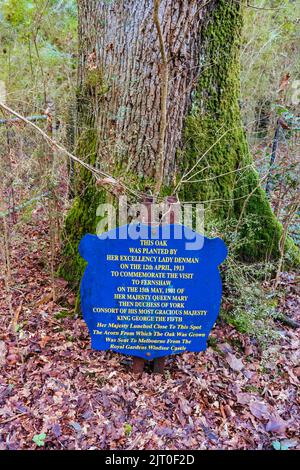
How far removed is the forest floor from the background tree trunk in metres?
0.58

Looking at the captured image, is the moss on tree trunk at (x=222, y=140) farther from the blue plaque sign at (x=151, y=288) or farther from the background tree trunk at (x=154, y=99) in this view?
the blue plaque sign at (x=151, y=288)

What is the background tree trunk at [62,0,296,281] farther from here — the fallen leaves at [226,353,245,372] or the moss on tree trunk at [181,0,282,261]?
the fallen leaves at [226,353,245,372]

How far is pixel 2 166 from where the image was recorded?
10.0 feet

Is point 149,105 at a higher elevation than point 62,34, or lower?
lower

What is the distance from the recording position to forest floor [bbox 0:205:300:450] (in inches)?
80.9

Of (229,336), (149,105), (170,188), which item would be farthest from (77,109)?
(229,336)

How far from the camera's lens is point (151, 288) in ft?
7.48

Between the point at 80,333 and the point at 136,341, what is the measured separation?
0.53 metres

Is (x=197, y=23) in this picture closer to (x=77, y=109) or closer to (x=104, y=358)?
(x=77, y=109)

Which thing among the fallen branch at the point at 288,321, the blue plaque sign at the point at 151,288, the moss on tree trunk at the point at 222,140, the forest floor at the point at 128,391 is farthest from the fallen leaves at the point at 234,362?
the moss on tree trunk at the point at 222,140

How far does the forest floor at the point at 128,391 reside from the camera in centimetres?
205

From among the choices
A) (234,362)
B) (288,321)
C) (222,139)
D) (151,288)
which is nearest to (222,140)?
(222,139)

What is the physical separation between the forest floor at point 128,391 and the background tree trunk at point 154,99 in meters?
0.58

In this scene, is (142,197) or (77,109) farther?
(77,109)
